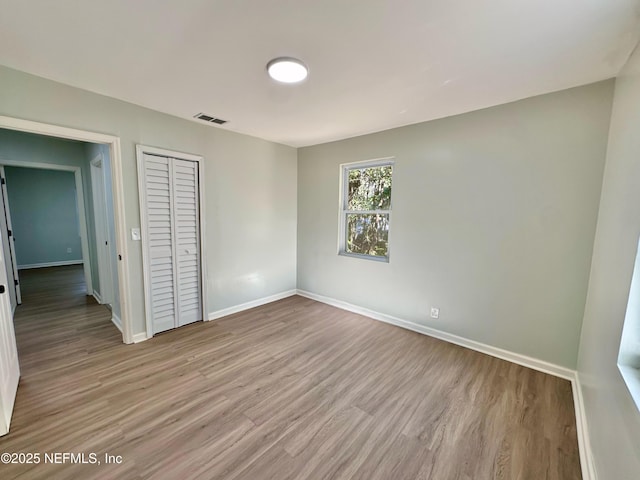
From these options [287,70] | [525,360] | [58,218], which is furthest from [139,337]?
[58,218]

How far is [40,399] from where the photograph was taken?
6.39ft

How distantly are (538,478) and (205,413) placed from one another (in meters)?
2.06

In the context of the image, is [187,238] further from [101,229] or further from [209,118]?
[101,229]

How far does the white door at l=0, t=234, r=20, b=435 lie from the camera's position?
164 cm

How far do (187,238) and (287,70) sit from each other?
2217 mm

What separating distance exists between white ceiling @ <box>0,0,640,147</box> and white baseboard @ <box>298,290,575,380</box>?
93.5 inches

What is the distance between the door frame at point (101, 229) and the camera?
3.60 metres

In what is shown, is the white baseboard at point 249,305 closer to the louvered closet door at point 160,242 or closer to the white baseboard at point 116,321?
the louvered closet door at point 160,242

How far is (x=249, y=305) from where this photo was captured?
3.86m

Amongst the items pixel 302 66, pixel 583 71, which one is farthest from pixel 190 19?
pixel 583 71

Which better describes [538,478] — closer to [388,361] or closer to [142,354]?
[388,361]

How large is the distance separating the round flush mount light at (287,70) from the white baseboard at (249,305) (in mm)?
2865

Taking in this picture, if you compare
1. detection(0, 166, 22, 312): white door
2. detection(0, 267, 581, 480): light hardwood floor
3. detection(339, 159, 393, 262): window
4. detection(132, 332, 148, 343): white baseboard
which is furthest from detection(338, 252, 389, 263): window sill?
detection(0, 166, 22, 312): white door

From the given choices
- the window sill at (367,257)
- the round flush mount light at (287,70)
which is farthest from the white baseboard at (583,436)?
the round flush mount light at (287,70)
